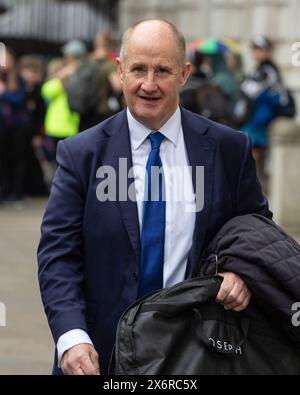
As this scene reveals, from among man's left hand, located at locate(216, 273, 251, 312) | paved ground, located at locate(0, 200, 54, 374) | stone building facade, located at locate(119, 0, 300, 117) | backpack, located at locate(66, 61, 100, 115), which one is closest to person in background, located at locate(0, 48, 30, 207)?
backpack, located at locate(66, 61, 100, 115)

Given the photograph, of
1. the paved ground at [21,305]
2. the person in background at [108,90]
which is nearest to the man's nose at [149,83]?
the paved ground at [21,305]

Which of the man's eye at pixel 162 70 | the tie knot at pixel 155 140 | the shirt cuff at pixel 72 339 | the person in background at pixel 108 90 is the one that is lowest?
the person in background at pixel 108 90

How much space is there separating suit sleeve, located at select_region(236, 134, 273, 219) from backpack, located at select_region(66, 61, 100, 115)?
9963mm

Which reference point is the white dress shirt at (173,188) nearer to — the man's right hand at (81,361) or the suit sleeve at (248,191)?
the suit sleeve at (248,191)

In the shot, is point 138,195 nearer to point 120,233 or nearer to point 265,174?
point 120,233

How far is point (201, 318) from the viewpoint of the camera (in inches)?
152

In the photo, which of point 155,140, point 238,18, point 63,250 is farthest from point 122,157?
point 238,18

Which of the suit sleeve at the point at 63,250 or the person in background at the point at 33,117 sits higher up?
the suit sleeve at the point at 63,250

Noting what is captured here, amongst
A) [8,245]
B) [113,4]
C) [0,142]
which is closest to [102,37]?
[0,142]

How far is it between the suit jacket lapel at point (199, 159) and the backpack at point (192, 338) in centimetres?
22

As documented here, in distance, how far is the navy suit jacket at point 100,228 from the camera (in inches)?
160

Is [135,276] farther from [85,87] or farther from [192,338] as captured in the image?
[85,87]

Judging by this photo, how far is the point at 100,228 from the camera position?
4.09 metres

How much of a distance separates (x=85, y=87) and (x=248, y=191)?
399 inches
